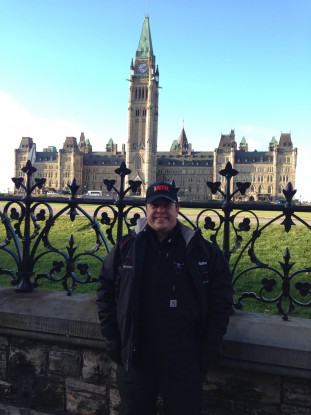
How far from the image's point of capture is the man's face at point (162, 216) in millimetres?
2752

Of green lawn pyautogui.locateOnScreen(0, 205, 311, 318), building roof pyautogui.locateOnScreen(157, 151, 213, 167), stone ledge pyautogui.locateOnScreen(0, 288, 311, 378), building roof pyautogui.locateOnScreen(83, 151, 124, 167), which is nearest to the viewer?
stone ledge pyautogui.locateOnScreen(0, 288, 311, 378)

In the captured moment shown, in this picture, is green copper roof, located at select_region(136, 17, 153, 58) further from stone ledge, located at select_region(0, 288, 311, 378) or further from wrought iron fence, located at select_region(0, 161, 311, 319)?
stone ledge, located at select_region(0, 288, 311, 378)

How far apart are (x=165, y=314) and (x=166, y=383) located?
0.46 m

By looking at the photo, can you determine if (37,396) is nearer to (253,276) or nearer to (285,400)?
(285,400)

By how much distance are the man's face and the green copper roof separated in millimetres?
141925

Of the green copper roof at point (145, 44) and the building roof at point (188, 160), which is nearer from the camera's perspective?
the building roof at point (188, 160)

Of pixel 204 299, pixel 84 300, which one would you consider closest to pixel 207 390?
pixel 204 299

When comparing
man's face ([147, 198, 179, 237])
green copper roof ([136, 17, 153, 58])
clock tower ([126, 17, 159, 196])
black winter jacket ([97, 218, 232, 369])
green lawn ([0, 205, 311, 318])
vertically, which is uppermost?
green copper roof ([136, 17, 153, 58])

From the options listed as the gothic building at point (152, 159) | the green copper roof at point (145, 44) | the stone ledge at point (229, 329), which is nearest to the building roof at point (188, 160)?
the gothic building at point (152, 159)

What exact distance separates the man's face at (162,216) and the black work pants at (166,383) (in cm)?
82

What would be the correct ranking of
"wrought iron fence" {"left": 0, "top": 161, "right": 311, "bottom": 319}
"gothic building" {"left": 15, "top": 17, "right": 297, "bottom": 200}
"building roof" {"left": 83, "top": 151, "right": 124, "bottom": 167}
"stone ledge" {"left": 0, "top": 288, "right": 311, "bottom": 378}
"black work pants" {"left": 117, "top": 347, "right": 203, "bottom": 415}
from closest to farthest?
"black work pants" {"left": 117, "top": 347, "right": 203, "bottom": 415}, "stone ledge" {"left": 0, "top": 288, "right": 311, "bottom": 378}, "wrought iron fence" {"left": 0, "top": 161, "right": 311, "bottom": 319}, "gothic building" {"left": 15, "top": 17, "right": 297, "bottom": 200}, "building roof" {"left": 83, "top": 151, "right": 124, "bottom": 167}

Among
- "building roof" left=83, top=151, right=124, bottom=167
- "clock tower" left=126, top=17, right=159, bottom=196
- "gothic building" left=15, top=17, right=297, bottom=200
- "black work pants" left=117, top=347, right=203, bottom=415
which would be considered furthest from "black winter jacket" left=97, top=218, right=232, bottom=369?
"building roof" left=83, top=151, right=124, bottom=167

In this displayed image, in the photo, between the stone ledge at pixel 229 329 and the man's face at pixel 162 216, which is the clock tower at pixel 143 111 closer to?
the stone ledge at pixel 229 329

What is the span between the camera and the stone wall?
3.01 meters
